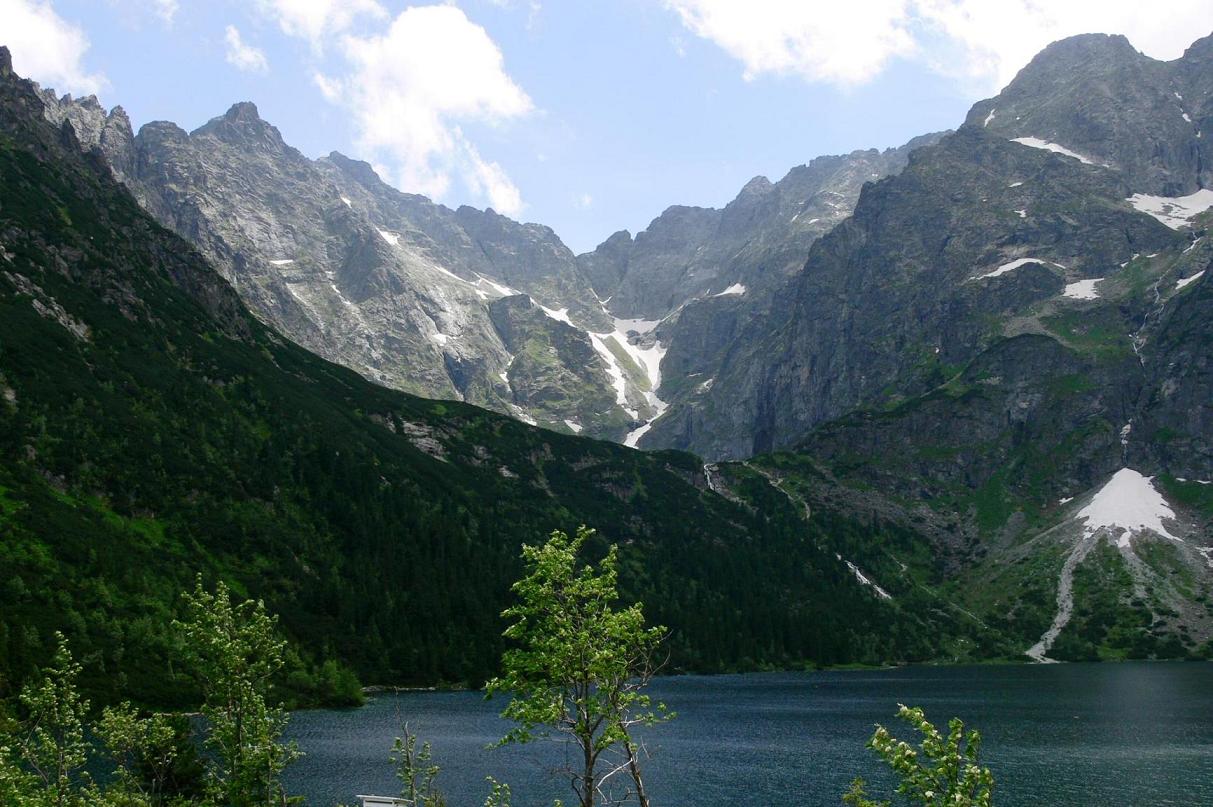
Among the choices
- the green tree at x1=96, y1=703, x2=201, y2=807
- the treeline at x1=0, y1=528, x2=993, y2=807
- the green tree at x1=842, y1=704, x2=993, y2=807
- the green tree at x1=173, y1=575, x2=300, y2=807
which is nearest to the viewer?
the green tree at x1=842, y1=704, x2=993, y2=807

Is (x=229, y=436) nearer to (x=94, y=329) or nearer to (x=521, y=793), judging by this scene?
(x=94, y=329)

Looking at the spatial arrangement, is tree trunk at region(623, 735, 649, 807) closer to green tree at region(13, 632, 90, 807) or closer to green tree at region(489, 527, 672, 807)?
green tree at region(489, 527, 672, 807)

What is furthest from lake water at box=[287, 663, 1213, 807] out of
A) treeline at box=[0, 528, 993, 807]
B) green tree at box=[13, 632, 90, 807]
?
green tree at box=[13, 632, 90, 807]

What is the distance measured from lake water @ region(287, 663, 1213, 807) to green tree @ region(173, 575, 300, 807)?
15.5 metres

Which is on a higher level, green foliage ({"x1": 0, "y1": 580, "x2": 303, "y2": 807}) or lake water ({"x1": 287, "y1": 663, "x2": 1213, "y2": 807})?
green foliage ({"x1": 0, "y1": 580, "x2": 303, "y2": 807})

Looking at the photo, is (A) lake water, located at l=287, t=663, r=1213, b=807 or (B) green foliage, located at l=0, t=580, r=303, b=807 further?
(A) lake water, located at l=287, t=663, r=1213, b=807

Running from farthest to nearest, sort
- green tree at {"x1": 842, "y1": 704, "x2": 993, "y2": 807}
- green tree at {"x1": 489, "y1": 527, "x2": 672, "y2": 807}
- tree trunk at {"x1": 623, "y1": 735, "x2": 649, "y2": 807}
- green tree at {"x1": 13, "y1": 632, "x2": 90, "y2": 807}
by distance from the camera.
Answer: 1. green tree at {"x1": 13, "y1": 632, "x2": 90, "y2": 807}
2. green tree at {"x1": 489, "y1": 527, "x2": 672, "y2": 807}
3. tree trunk at {"x1": 623, "y1": 735, "x2": 649, "y2": 807}
4. green tree at {"x1": 842, "y1": 704, "x2": 993, "y2": 807}

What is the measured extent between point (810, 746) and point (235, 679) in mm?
88465

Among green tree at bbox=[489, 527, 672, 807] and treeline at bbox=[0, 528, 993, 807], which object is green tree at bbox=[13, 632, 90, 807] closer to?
treeline at bbox=[0, 528, 993, 807]

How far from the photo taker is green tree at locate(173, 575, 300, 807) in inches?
1117

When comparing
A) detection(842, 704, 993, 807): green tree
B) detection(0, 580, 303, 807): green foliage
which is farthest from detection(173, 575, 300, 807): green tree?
detection(842, 704, 993, 807): green tree

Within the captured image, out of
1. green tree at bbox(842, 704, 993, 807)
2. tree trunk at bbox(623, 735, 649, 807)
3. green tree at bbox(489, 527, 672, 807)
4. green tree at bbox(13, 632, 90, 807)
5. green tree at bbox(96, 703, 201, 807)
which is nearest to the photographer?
green tree at bbox(842, 704, 993, 807)

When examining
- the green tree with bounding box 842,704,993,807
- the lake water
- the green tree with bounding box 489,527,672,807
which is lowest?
the lake water

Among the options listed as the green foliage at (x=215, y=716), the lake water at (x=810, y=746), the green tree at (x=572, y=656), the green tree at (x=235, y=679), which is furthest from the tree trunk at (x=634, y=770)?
the lake water at (x=810, y=746)
